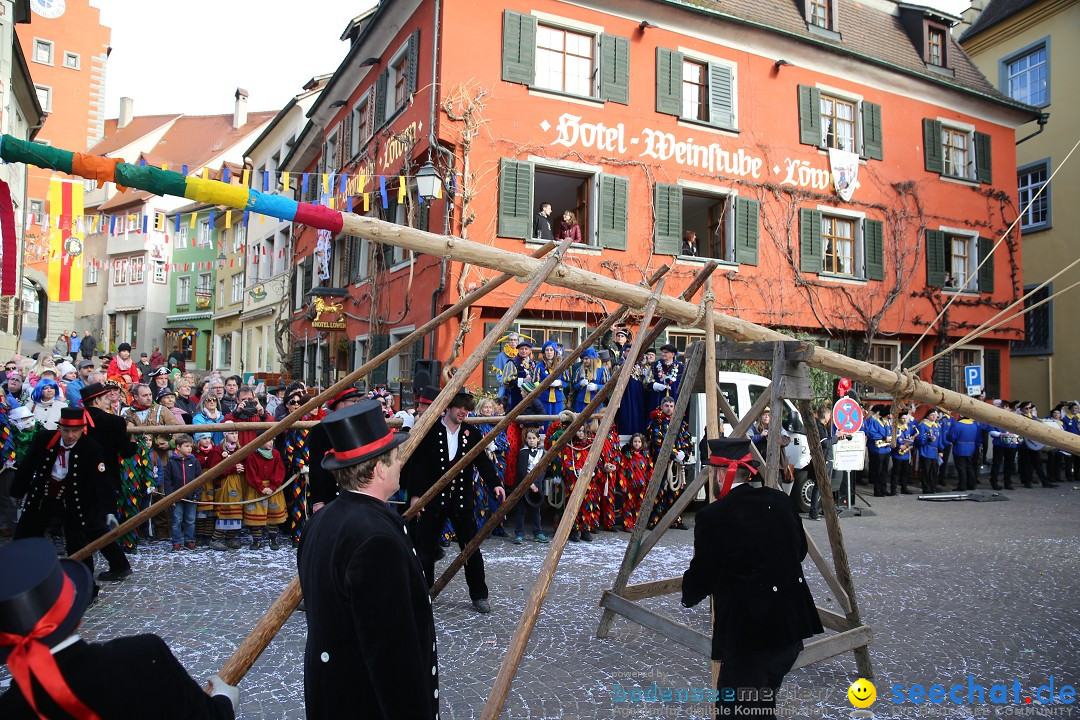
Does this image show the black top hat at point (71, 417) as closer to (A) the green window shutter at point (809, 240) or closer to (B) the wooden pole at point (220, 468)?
(B) the wooden pole at point (220, 468)

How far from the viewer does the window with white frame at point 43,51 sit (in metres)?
37.0

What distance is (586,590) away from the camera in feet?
21.9

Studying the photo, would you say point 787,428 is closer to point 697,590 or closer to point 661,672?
point 661,672

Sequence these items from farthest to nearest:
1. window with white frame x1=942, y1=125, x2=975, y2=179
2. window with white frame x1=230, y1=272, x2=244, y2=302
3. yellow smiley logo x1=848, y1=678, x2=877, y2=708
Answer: window with white frame x1=230, y1=272, x2=244, y2=302 → window with white frame x1=942, y1=125, x2=975, y2=179 → yellow smiley logo x1=848, y1=678, x2=877, y2=708

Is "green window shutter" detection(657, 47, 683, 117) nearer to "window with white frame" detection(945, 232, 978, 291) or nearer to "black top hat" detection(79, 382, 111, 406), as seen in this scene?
"window with white frame" detection(945, 232, 978, 291)

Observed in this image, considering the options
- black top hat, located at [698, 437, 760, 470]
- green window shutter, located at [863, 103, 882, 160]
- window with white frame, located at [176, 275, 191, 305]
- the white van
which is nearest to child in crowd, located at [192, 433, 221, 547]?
black top hat, located at [698, 437, 760, 470]

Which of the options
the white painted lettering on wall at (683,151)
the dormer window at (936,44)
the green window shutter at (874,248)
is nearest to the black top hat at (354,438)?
the white painted lettering on wall at (683,151)

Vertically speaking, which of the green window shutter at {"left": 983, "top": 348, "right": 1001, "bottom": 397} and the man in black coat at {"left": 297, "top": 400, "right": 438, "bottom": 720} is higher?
the green window shutter at {"left": 983, "top": 348, "right": 1001, "bottom": 397}

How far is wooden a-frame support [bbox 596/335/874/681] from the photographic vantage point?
4492mm

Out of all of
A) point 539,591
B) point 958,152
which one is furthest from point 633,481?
point 958,152

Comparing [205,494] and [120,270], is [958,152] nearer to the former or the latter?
[205,494]

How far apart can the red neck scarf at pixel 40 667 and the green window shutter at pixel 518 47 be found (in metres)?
14.1

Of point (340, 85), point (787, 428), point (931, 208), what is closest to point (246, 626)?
point (787, 428)

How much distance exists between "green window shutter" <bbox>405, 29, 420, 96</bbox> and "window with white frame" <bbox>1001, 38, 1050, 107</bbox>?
19698 millimetres
